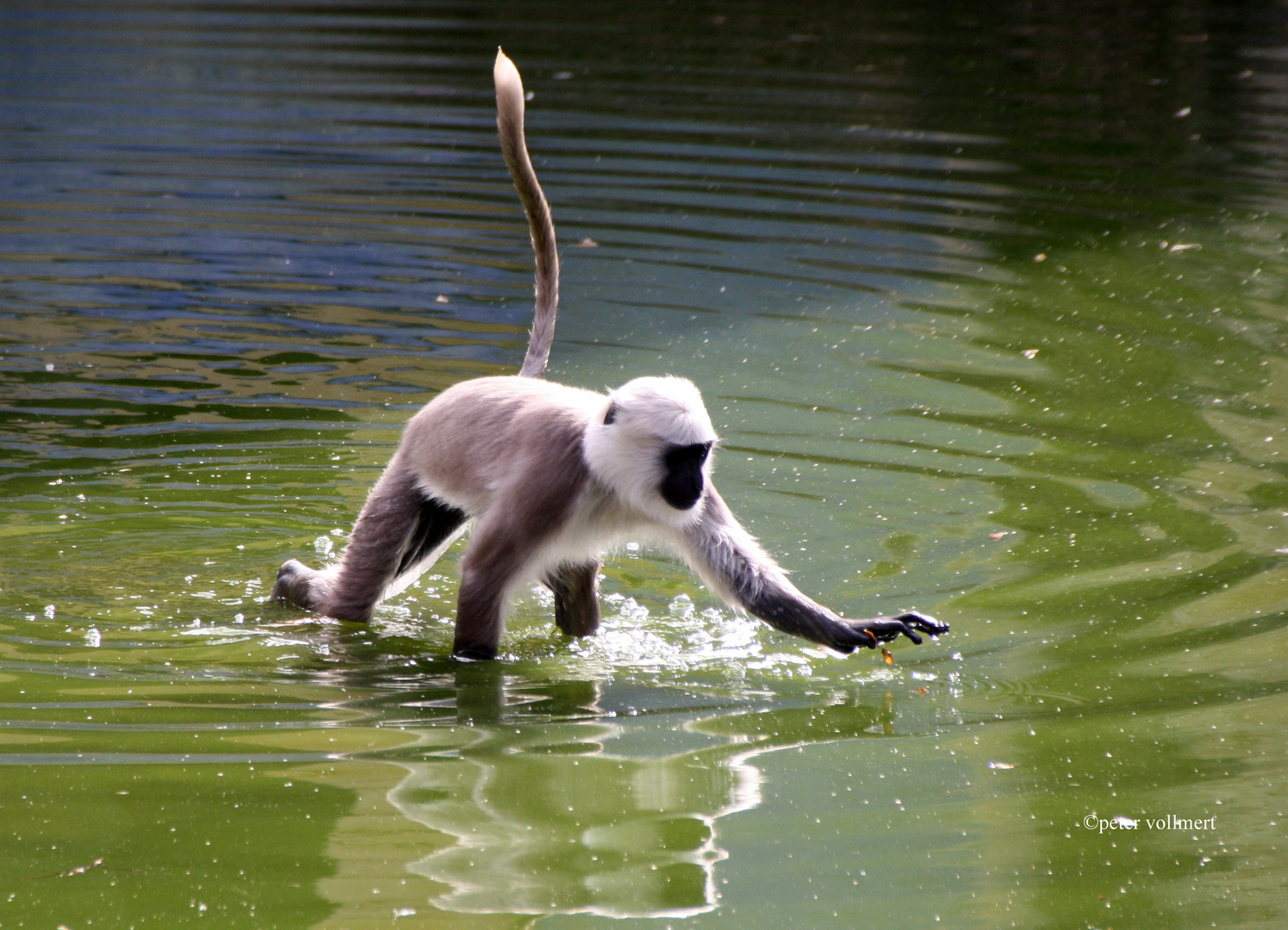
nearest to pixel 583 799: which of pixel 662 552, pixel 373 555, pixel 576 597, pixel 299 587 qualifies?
pixel 576 597

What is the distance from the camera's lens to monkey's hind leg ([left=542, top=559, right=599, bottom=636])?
509 cm

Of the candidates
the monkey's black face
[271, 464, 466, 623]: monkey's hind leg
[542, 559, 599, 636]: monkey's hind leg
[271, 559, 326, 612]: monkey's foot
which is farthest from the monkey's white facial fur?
[271, 559, 326, 612]: monkey's foot

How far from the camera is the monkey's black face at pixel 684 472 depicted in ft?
14.6

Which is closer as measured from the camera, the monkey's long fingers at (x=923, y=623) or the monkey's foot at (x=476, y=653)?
the monkey's long fingers at (x=923, y=623)

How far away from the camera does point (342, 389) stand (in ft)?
25.6

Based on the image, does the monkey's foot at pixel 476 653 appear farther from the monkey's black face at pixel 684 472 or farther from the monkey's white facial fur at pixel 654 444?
the monkey's black face at pixel 684 472

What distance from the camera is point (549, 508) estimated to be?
464 cm

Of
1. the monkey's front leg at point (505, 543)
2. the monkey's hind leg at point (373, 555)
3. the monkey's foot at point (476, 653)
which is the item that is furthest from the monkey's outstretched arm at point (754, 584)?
the monkey's hind leg at point (373, 555)

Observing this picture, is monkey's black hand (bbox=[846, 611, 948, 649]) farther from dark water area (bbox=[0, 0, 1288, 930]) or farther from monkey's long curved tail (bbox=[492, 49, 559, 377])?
monkey's long curved tail (bbox=[492, 49, 559, 377])

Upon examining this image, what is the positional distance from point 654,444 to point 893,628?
88 cm

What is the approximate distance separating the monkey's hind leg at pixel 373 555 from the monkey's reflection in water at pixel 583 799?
2.02ft

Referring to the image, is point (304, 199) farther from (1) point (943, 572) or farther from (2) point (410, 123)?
(1) point (943, 572)

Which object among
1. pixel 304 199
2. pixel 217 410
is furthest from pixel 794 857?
pixel 304 199

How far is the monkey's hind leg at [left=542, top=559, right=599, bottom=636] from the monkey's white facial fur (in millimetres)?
570
